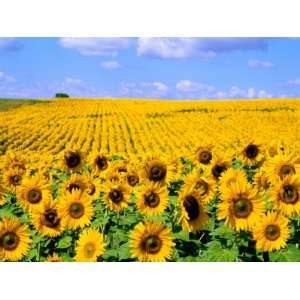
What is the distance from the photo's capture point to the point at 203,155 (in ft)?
17.3

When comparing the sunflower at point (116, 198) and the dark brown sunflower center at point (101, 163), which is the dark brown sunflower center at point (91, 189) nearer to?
the sunflower at point (116, 198)

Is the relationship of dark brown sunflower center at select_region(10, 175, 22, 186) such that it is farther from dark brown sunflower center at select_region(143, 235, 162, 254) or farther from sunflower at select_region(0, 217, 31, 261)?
dark brown sunflower center at select_region(143, 235, 162, 254)

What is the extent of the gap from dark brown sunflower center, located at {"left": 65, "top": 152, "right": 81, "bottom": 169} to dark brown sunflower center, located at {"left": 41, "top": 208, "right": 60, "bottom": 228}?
0.67 meters

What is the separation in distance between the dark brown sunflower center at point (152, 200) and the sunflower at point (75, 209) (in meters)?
0.39

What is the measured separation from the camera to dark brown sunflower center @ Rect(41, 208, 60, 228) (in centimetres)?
464

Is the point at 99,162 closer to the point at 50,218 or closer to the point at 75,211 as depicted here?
the point at 75,211

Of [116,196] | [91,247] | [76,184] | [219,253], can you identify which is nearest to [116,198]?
[116,196]

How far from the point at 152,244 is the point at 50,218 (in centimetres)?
78

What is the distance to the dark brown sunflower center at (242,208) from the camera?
14.0ft

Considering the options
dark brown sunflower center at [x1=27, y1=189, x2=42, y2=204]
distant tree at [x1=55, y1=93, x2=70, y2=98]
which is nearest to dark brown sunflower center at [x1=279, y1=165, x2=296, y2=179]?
dark brown sunflower center at [x1=27, y1=189, x2=42, y2=204]

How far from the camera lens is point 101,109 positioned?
19.2 feet
